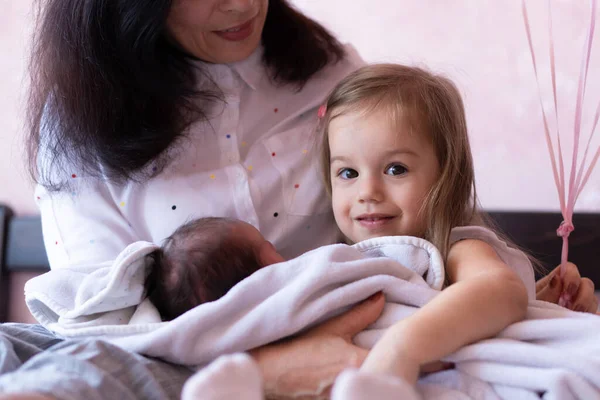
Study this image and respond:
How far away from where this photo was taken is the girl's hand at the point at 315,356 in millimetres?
803

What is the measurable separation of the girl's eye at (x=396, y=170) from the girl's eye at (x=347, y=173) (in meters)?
0.06

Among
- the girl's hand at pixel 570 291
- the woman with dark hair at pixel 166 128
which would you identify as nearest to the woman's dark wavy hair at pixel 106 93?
the woman with dark hair at pixel 166 128

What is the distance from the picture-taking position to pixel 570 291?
1204mm

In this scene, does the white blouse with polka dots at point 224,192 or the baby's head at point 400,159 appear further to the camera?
the white blouse with polka dots at point 224,192

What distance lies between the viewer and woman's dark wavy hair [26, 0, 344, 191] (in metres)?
1.24

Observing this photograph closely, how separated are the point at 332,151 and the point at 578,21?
3.08 ft

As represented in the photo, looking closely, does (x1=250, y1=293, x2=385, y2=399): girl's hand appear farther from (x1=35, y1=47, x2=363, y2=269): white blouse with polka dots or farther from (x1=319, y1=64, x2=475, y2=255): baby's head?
(x1=35, y1=47, x2=363, y2=269): white blouse with polka dots

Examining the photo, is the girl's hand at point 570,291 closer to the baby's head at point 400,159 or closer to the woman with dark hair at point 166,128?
the woman with dark hair at point 166,128

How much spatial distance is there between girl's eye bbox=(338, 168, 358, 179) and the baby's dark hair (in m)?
0.22

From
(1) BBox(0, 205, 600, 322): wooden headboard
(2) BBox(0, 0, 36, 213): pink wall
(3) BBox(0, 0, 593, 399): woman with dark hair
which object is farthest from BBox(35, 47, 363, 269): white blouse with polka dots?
(2) BBox(0, 0, 36, 213): pink wall

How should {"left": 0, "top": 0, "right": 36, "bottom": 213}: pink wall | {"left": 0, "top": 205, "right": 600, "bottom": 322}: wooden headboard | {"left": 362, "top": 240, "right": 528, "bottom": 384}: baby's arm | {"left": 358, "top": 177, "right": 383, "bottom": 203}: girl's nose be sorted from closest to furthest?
{"left": 362, "top": 240, "right": 528, "bottom": 384}: baby's arm
{"left": 358, "top": 177, "right": 383, "bottom": 203}: girl's nose
{"left": 0, "top": 205, "right": 600, "bottom": 322}: wooden headboard
{"left": 0, "top": 0, "right": 36, "bottom": 213}: pink wall

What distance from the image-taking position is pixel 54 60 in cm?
130

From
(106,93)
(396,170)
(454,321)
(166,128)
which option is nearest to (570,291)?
(396,170)

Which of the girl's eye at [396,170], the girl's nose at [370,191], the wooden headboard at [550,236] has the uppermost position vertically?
the girl's eye at [396,170]
